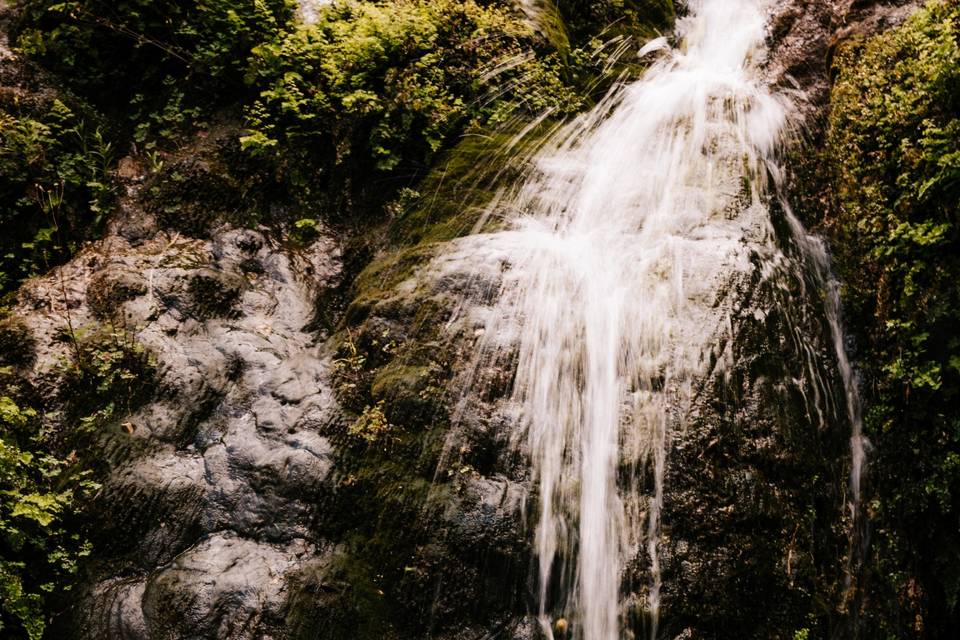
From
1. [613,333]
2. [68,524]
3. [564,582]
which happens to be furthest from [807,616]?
[68,524]

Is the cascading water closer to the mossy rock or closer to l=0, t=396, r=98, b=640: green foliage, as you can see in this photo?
l=0, t=396, r=98, b=640: green foliage

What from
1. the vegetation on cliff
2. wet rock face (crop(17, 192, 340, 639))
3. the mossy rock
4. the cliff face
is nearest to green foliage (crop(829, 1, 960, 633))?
the cliff face

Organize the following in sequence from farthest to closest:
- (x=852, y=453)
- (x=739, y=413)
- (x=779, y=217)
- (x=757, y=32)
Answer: (x=757, y=32)
(x=779, y=217)
(x=852, y=453)
(x=739, y=413)

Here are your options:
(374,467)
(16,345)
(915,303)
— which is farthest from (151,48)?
(915,303)

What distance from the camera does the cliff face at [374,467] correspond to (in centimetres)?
370

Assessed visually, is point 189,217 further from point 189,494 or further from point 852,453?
point 852,453

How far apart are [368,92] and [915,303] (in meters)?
5.12

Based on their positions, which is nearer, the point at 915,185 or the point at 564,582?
the point at 564,582

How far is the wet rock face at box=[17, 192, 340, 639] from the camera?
12.5 ft

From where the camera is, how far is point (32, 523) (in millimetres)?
3951

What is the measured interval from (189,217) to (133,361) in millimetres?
1615

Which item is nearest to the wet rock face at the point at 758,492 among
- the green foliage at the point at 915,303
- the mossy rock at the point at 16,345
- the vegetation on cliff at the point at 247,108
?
the green foliage at the point at 915,303

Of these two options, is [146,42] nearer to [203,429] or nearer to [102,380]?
[102,380]

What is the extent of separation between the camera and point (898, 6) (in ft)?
18.8
